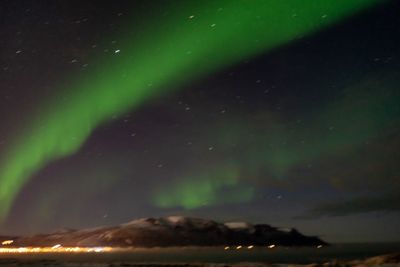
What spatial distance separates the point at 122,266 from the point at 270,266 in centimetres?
3218

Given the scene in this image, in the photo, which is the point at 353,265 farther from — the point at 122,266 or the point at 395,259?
the point at 122,266

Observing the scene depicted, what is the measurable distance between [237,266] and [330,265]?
54.0 ft

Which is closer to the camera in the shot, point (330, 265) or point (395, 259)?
point (330, 265)

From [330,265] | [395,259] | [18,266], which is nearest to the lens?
[330,265]

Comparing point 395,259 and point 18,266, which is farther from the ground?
point 18,266

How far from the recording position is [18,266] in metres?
92.8

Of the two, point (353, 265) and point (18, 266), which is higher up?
point (18, 266)

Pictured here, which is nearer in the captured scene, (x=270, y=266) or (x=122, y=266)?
(x=270, y=266)

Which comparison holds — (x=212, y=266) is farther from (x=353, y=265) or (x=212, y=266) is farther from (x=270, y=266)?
(x=353, y=265)

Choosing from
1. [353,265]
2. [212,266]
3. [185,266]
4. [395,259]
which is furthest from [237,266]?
[395,259]

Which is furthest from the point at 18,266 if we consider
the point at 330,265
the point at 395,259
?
the point at 395,259

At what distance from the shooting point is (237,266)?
79688mm

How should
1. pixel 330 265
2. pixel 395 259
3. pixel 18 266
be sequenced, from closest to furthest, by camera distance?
1. pixel 330 265
2. pixel 395 259
3. pixel 18 266

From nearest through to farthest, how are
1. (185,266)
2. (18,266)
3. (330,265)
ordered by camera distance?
(330,265)
(185,266)
(18,266)
